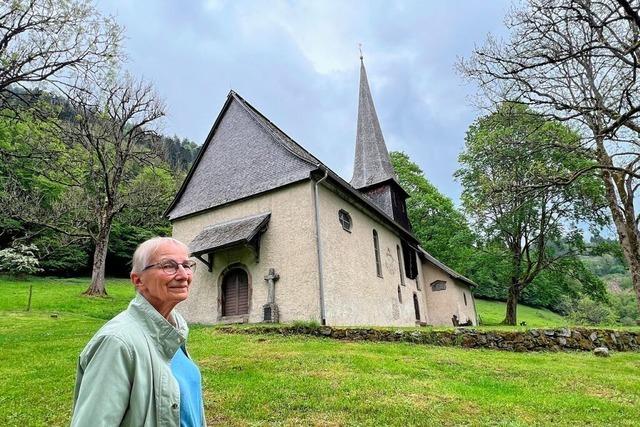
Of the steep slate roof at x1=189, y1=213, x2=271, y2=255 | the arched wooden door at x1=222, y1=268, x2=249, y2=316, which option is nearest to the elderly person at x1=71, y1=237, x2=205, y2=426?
the steep slate roof at x1=189, y1=213, x2=271, y2=255

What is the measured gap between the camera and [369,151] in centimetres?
2703

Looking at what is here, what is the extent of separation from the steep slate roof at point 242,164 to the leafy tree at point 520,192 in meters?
5.18

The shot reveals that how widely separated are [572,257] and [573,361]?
16310 millimetres

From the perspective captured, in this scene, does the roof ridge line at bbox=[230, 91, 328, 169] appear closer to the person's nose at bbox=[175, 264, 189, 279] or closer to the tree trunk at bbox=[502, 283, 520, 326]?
the person's nose at bbox=[175, 264, 189, 279]

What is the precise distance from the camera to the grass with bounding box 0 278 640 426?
484cm

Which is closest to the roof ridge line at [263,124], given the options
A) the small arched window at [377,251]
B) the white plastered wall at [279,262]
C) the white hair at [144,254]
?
the white plastered wall at [279,262]

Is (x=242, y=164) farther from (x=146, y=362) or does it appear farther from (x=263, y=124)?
(x=146, y=362)

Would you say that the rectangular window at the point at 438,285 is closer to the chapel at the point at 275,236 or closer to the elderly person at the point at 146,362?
the chapel at the point at 275,236

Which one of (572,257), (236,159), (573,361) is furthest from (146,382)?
(572,257)

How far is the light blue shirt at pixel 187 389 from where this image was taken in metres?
1.83

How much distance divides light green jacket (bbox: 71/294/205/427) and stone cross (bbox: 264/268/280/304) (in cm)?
1189

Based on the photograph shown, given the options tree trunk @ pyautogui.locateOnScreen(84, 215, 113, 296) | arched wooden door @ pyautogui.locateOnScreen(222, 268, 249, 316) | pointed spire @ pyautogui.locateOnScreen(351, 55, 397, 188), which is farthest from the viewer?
pointed spire @ pyautogui.locateOnScreen(351, 55, 397, 188)

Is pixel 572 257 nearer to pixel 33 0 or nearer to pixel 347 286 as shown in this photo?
pixel 347 286

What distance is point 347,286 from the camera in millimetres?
14539
